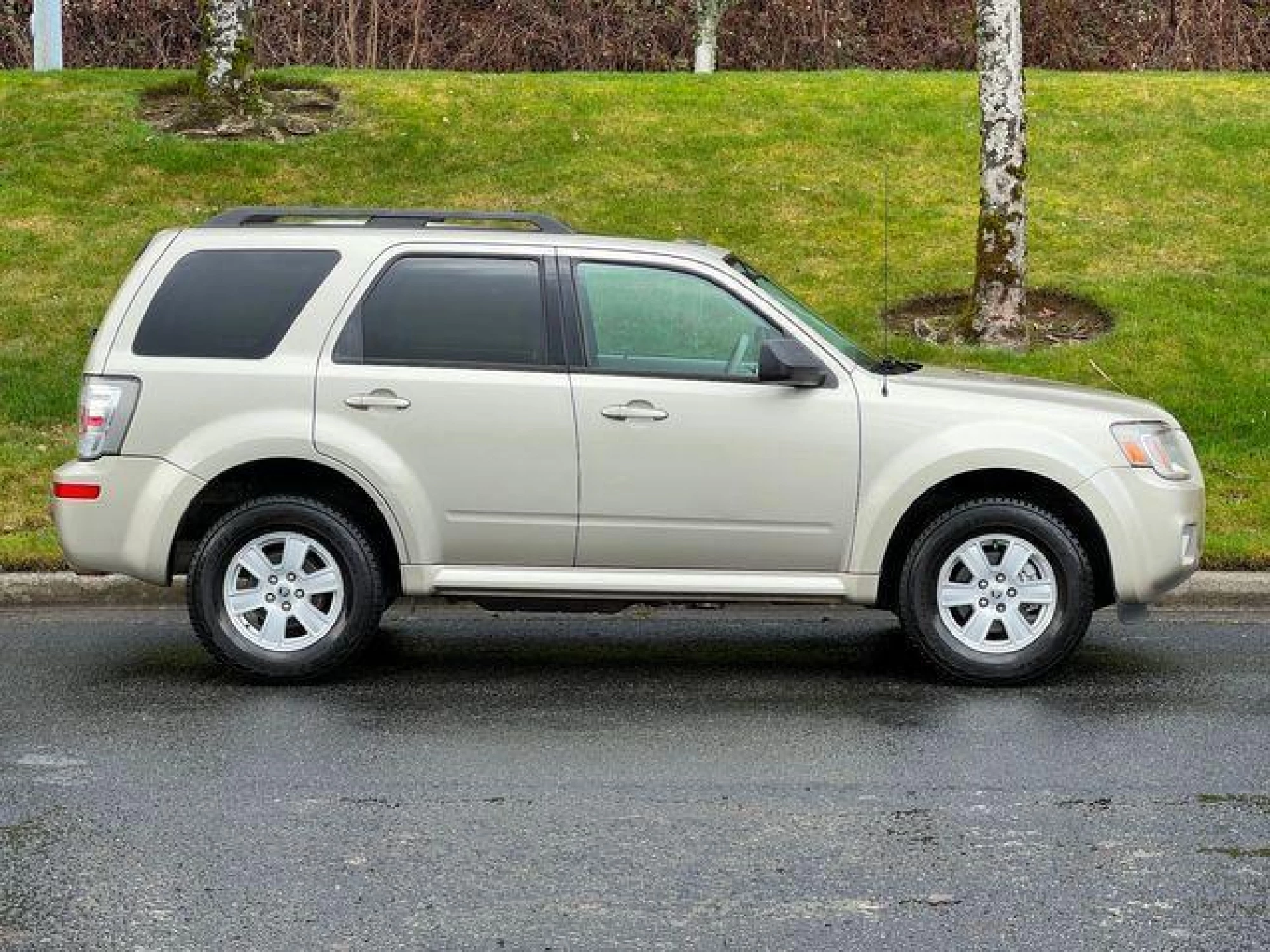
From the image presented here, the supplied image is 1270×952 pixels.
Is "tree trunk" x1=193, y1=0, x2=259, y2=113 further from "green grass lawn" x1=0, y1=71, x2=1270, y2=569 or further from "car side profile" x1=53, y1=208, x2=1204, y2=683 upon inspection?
"car side profile" x1=53, y1=208, x2=1204, y2=683

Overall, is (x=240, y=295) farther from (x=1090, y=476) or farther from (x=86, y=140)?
(x=86, y=140)

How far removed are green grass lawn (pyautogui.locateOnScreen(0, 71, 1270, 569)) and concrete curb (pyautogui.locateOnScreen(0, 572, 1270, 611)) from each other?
2.59 m

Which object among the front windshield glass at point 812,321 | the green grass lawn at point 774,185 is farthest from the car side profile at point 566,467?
the green grass lawn at point 774,185

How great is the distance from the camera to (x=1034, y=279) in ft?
52.3

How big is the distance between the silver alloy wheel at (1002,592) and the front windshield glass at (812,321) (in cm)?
89

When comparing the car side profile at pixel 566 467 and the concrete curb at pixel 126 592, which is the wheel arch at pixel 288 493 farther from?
the concrete curb at pixel 126 592

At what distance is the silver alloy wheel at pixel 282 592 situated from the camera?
8484 mm

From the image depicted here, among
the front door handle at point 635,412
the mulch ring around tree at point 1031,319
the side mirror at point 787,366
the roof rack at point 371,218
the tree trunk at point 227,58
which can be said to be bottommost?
the mulch ring around tree at point 1031,319

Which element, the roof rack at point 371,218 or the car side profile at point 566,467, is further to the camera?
the roof rack at point 371,218

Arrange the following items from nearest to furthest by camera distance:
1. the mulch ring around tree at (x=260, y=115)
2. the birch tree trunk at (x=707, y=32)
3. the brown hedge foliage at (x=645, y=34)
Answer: the mulch ring around tree at (x=260, y=115) < the birch tree trunk at (x=707, y=32) < the brown hedge foliage at (x=645, y=34)

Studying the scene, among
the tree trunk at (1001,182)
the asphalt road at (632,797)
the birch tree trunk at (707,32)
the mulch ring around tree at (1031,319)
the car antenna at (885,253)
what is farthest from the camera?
the birch tree trunk at (707,32)

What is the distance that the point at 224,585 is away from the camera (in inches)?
333

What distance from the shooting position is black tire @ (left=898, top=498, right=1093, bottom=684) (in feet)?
27.6

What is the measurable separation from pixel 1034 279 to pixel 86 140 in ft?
27.0
